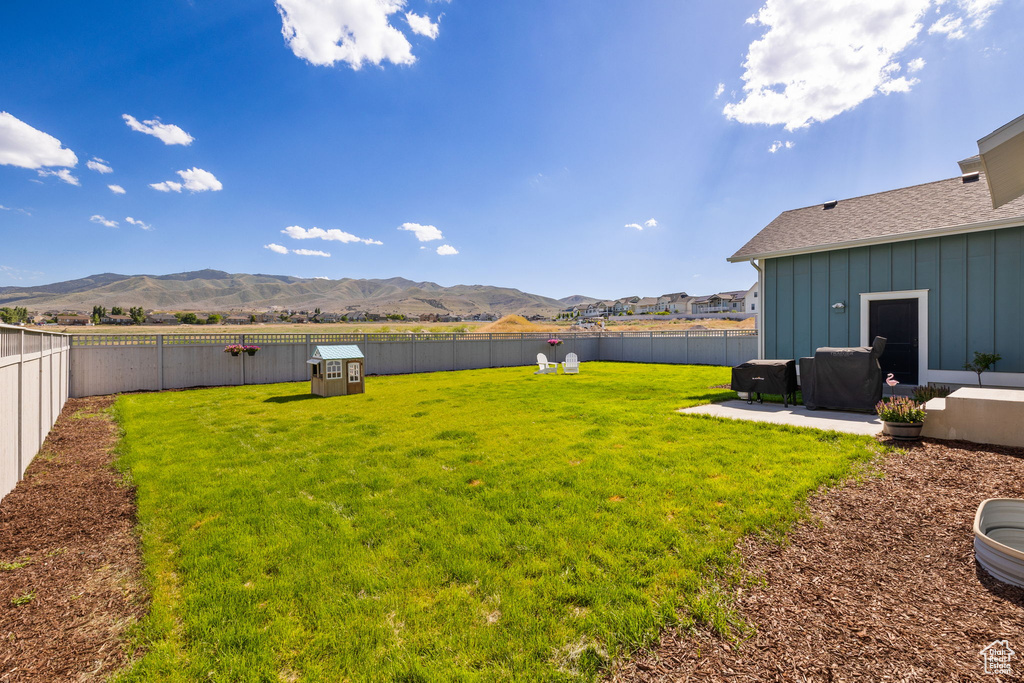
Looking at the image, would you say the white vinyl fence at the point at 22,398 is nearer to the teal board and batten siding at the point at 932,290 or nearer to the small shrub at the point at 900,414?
the small shrub at the point at 900,414

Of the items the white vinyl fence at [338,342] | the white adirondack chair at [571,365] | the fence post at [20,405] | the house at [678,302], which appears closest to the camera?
the fence post at [20,405]

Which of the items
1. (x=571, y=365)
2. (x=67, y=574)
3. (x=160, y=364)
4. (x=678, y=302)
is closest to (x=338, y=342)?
(x=160, y=364)

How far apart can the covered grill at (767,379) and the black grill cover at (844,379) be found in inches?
11.4

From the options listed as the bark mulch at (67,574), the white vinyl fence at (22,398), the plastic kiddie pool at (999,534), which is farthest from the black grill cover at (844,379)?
the white vinyl fence at (22,398)

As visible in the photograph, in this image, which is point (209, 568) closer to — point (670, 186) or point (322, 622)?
point (322, 622)

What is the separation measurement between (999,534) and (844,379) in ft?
16.5

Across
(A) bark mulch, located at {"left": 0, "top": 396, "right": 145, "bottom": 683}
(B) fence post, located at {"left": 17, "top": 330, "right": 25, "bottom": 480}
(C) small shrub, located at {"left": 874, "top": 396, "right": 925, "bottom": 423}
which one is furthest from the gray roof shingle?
(B) fence post, located at {"left": 17, "top": 330, "right": 25, "bottom": 480}

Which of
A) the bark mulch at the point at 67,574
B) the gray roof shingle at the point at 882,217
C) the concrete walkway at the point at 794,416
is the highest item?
the gray roof shingle at the point at 882,217

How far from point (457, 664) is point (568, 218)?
27.5 metres

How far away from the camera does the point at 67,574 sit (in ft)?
8.29

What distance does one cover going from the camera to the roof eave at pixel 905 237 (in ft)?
23.3

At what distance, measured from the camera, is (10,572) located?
2.57 m

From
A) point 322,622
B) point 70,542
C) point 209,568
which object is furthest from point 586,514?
point 70,542

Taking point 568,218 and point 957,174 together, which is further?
point 568,218
